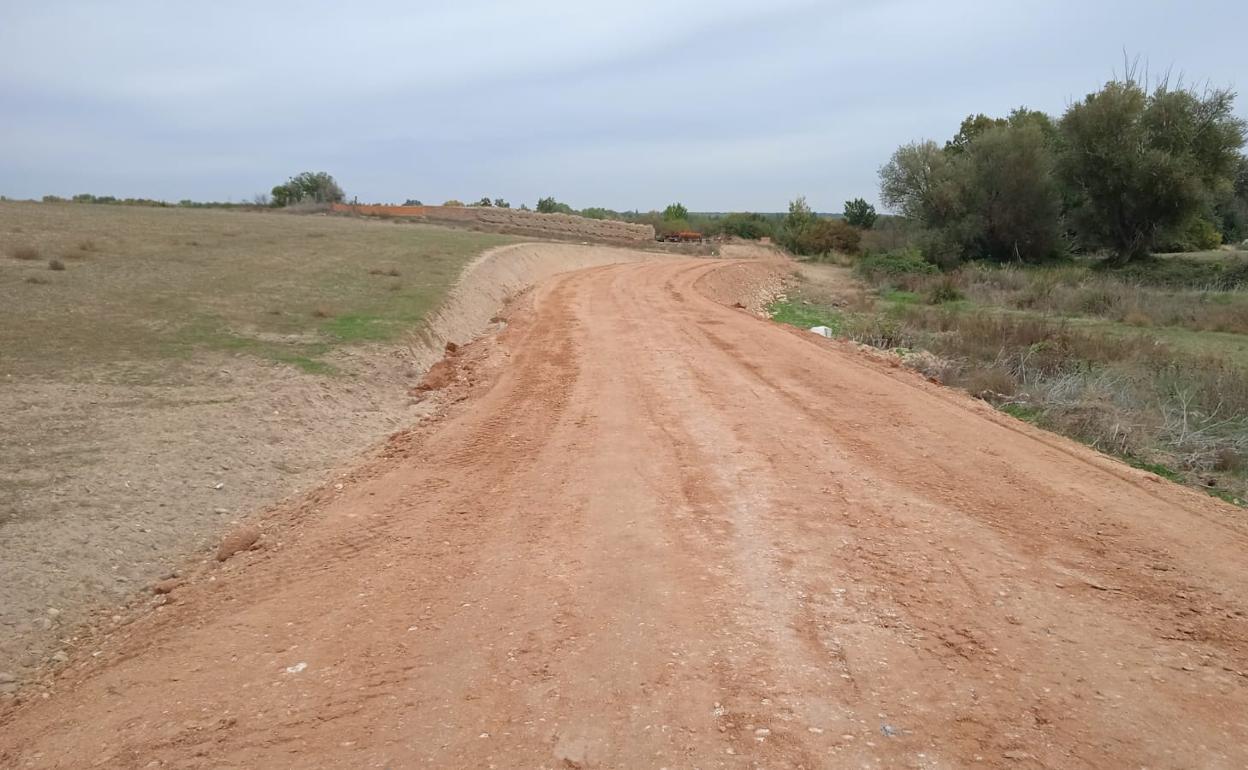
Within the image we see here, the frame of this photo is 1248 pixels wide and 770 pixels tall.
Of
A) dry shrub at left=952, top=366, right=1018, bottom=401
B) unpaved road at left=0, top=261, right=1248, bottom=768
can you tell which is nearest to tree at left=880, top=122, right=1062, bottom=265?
dry shrub at left=952, top=366, right=1018, bottom=401

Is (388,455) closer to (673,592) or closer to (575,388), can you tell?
(575,388)

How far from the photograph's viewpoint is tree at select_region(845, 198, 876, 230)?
6694cm

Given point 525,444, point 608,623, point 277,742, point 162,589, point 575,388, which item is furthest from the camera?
point 575,388

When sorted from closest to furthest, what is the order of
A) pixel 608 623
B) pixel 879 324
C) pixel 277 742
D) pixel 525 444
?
1. pixel 277 742
2. pixel 608 623
3. pixel 525 444
4. pixel 879 324

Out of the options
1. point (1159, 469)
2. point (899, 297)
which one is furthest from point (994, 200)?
point (1159, 469)

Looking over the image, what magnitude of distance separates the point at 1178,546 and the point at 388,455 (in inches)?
272

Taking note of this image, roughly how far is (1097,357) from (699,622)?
12678mm

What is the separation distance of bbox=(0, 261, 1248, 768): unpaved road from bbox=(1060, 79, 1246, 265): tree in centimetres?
3421

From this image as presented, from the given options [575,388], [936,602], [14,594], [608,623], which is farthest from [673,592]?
[575,388]

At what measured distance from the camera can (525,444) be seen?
8.53 metres

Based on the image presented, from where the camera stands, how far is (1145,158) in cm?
3550

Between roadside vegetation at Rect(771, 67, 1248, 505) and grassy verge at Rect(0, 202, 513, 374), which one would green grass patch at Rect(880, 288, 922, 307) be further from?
grassy verge at Rect(0, 202, 513, 374)

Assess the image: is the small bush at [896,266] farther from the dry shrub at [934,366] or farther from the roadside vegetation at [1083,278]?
the dry shrub at [934,366]

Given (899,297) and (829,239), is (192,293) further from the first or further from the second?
(829,239)
